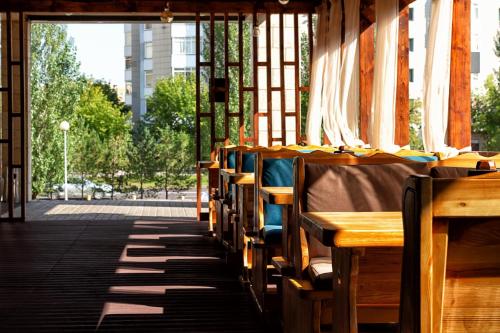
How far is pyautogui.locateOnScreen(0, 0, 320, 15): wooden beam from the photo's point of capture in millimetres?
11336

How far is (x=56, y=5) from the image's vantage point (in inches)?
457

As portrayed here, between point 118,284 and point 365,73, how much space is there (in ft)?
16.2

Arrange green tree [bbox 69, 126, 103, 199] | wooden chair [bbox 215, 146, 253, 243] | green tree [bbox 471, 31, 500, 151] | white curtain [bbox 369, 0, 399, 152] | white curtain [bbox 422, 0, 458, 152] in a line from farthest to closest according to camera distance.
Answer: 1. green tree [bbox 471, 31, 500, 151]
2. green tree [bbox 69, 126, 103, 199]
3. white curtain [bbox 369, 0, 399, 152]
4. wooden chair [bbox 215, 146, 253, 243]
5. white curtain [bbox 422, 0, 458, 152]

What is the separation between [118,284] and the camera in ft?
19.0

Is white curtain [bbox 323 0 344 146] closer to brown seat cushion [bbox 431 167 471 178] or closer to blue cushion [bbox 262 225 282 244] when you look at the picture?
blue cushion [bbox 262 225 282 244]

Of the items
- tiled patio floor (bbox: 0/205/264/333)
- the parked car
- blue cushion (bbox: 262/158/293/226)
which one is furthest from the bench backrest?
the parked car

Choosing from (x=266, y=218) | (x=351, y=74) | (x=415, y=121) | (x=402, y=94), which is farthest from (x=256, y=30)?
(x=415, y=121)

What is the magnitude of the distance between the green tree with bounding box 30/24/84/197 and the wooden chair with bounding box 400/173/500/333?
2166 centimetres

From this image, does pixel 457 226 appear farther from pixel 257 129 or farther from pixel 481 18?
pixel 481 18

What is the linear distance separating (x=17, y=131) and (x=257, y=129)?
17.0 ft

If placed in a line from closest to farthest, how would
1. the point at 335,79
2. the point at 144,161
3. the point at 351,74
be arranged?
the point at 351,74, the point at 335,79, the point at 144,161

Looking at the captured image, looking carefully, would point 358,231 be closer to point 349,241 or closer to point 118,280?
point 349,241

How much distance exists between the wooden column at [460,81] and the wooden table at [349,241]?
13.2ft

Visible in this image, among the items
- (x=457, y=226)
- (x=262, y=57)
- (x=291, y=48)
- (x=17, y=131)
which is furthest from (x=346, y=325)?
(x=17, y=131)
